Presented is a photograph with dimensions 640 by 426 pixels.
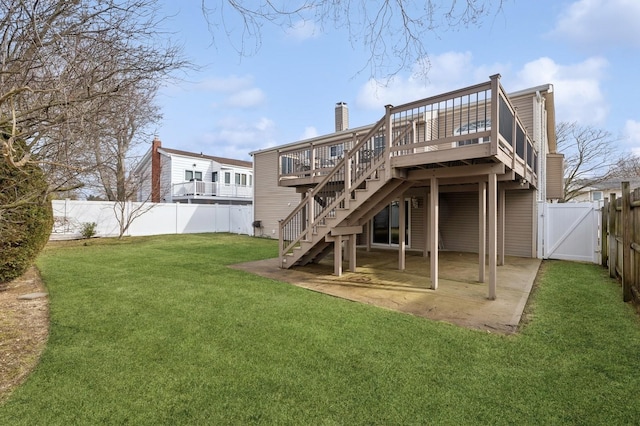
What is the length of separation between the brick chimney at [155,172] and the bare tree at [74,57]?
59.6 ft

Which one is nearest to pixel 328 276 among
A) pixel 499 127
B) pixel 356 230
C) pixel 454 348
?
pixel 356 230

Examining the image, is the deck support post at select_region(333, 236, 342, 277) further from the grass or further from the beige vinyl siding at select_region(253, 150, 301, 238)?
the beige vinyl siding at select_region(253, 150, 301, 238)

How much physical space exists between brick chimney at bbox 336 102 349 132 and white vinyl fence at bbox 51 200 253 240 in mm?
6700

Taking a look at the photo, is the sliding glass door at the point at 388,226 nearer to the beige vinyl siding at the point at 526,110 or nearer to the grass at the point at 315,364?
the beige vinyl siding at the point at 526,110

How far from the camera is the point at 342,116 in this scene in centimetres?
1528

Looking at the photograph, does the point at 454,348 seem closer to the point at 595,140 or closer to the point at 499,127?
the point at 499,127

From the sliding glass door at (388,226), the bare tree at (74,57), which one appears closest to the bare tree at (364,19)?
the bare tree at (74,57)

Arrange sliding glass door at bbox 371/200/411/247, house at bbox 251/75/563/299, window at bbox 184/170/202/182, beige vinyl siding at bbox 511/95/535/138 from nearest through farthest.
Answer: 1. house at bbox 251/75/563/299
2. beige vinyl siding at bbox 511/95/535/138
3. sliding glass door at bbox 371/200/411/247
4. window at bbox 184/170/202/182

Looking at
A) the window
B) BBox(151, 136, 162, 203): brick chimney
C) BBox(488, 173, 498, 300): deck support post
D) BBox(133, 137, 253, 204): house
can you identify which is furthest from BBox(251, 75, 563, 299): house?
the window

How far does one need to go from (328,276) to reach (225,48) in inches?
216

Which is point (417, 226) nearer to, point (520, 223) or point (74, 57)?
point (520, 223)

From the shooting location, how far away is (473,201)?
1080 cm

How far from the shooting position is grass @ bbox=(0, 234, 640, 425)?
246cm

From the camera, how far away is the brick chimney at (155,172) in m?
20.3
